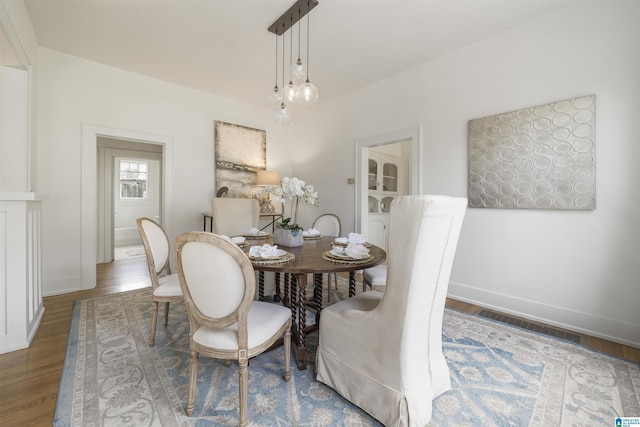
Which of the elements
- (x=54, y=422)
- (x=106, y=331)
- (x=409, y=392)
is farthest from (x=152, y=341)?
(x=409, y=392)

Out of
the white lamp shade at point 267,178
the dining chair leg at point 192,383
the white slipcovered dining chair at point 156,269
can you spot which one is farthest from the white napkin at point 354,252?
the white lamp shade at point 267,178

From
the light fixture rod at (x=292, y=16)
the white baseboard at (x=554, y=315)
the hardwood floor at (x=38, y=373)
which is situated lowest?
the hardwood floor at (x=38, y=373)

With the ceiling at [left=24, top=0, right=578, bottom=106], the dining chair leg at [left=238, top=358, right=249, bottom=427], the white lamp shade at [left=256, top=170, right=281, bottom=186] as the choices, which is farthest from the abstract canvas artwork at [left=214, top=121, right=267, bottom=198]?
the dining chair leg at [left=238, top=358, right=249, bottom=427]

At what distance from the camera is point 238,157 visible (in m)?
4.43

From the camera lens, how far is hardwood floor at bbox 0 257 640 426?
1.33 meters

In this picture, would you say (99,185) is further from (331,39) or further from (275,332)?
(275,332)

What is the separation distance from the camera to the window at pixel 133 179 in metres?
6.65

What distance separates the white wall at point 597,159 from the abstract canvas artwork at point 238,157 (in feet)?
7.76

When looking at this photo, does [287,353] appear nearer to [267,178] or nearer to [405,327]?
[405,327]

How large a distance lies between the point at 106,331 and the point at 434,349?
248cm

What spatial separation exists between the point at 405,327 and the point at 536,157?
88.3 inches

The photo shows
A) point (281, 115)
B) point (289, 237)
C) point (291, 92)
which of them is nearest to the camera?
point (289, 237)

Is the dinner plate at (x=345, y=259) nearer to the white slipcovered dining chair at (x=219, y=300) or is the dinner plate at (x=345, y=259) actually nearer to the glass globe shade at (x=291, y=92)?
the white slipcovered dining chair at (x=219, y=300)

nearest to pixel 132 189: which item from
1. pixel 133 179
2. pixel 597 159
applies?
pixel 133 179
